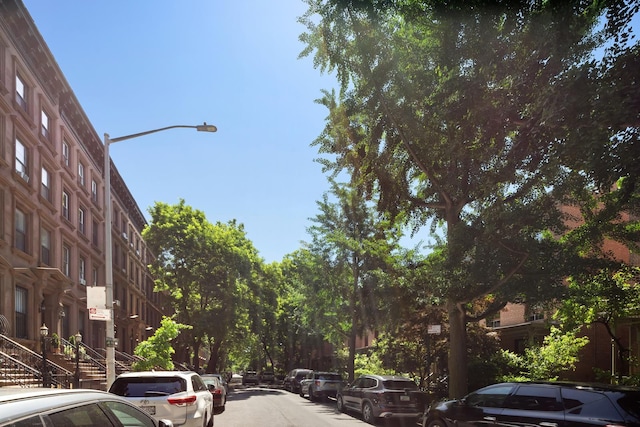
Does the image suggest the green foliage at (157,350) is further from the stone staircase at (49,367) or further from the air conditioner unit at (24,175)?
the air conditioner unit at (24,175)

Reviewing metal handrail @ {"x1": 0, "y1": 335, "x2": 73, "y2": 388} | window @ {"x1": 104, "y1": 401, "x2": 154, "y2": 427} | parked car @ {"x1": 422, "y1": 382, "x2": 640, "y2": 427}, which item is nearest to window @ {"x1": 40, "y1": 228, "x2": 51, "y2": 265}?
metal handrail @ {"x1": 0, "y1": 335, "x2": 73, "y2": 388}

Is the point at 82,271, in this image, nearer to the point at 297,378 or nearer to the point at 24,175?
the point at 24,175

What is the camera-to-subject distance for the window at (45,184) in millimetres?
22438

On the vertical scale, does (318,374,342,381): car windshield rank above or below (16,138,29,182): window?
below

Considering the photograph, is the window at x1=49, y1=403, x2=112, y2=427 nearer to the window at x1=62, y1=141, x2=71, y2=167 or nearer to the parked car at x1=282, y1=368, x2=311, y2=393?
the window at x1=62, y1=141, x2=71, y2=167

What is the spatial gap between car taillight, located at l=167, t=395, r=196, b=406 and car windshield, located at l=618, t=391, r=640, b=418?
7.07 meters

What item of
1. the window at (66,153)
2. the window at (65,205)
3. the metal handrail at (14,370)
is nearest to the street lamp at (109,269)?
the metal handrail at (14,370)

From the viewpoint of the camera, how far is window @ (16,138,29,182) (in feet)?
65.5

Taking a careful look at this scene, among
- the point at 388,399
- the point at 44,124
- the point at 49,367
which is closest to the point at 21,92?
the point at 44,124

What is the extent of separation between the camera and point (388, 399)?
50.1 ft

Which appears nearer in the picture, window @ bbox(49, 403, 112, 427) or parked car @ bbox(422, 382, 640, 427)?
window @ bbox(49, 403, 112, 427)

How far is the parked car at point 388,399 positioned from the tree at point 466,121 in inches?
51.8

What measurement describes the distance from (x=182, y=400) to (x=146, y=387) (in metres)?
0.75

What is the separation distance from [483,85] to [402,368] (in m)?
18.7
